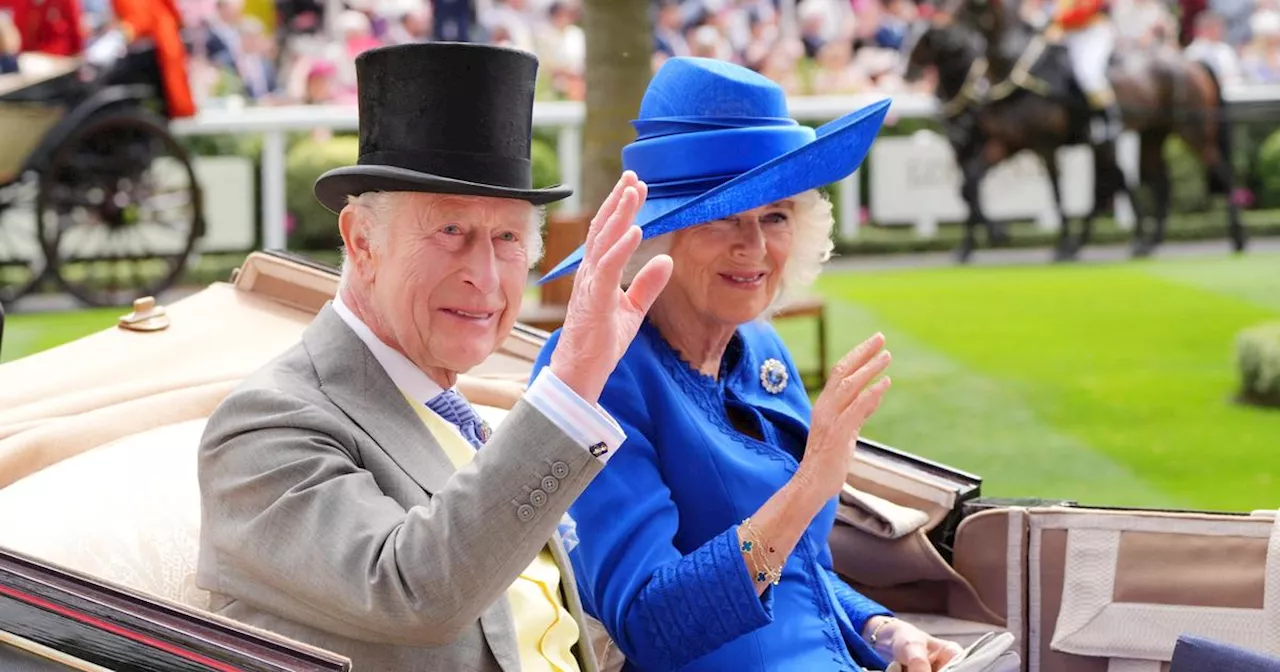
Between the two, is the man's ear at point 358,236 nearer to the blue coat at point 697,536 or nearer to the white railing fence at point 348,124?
the blue coat at point 697,536

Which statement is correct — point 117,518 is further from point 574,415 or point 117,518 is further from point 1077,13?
point 1077,13

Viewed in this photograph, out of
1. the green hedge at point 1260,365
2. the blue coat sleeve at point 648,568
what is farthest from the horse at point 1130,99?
the blue coat sleeve at point 648,568

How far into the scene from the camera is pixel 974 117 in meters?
12.8

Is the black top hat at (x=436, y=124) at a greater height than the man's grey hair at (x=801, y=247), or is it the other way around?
the black top hat at (x=436, y=124)

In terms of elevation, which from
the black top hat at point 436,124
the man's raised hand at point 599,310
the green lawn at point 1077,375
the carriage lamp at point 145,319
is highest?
the black top hat at point 436,124

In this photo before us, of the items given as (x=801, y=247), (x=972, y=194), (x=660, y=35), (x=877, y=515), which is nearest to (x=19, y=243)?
(x=660, y=35)

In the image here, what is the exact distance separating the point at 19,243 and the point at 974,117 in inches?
263

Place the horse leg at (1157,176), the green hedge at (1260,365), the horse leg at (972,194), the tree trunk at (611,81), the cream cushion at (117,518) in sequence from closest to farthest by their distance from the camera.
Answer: the cream cushion at (117,518)
the tree trunk at (611,81)
the green hedge at (1260,365)
the horse leg at (972,194)
the horse leg at (1157,176)

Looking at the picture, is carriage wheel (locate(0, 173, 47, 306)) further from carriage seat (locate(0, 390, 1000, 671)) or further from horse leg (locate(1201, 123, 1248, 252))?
horse leg (locate(1201, 123, 1248, 252))

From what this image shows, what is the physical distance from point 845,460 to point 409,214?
638 mm

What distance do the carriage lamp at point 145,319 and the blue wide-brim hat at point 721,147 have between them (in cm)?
80

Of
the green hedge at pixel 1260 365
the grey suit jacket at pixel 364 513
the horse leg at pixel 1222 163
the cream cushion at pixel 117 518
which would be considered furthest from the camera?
the horse leg at pixel 1222 163

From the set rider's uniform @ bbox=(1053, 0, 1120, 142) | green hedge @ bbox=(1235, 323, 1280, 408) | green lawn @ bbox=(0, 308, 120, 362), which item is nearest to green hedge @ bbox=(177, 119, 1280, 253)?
rider's uniform @ bbox=(1053, 0, 1120, 142)

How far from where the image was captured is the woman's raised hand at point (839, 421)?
85.4 inches
